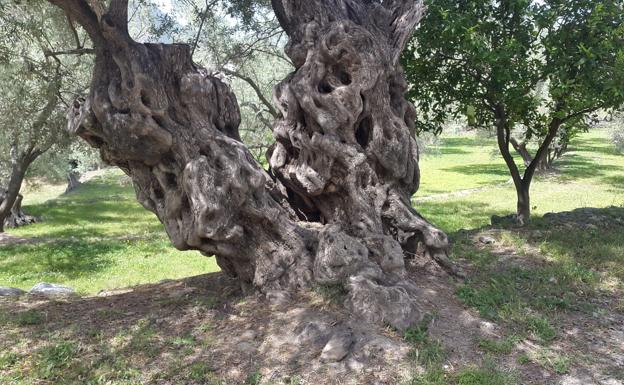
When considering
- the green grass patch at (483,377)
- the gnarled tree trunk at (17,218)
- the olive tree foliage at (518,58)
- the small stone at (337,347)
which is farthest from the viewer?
the gnarled tree trunk at (17,218)

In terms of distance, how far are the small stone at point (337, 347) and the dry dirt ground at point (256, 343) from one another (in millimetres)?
62

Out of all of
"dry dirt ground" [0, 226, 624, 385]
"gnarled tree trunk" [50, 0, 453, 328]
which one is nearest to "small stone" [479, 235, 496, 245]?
"gnarled tree trunk" [50, 0, 453, 328]

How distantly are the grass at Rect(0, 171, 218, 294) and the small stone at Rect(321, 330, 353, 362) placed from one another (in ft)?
25.1

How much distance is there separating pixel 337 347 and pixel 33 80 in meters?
16.3

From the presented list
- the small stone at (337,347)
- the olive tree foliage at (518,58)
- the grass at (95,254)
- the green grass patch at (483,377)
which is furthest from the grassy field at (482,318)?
the olive tree foliage at (518,58)

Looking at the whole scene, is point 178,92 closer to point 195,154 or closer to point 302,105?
point 195,154

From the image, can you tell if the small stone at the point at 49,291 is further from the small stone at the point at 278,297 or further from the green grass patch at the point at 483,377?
the green grass patch at the point at 483,377

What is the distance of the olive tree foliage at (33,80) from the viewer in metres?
15.7

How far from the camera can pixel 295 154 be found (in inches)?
366

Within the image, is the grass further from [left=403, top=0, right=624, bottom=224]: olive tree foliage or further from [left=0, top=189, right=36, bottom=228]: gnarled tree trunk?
[left=403, top=0, right=624, bottom=224]: olive tree foliage

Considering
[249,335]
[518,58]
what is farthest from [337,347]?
[518,58]

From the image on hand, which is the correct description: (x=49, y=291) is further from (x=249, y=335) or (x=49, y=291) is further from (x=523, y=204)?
(x=523, y=204)

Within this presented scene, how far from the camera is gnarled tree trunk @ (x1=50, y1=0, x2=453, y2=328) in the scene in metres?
7.38

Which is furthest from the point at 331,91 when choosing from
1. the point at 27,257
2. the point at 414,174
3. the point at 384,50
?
the point at 27,257
